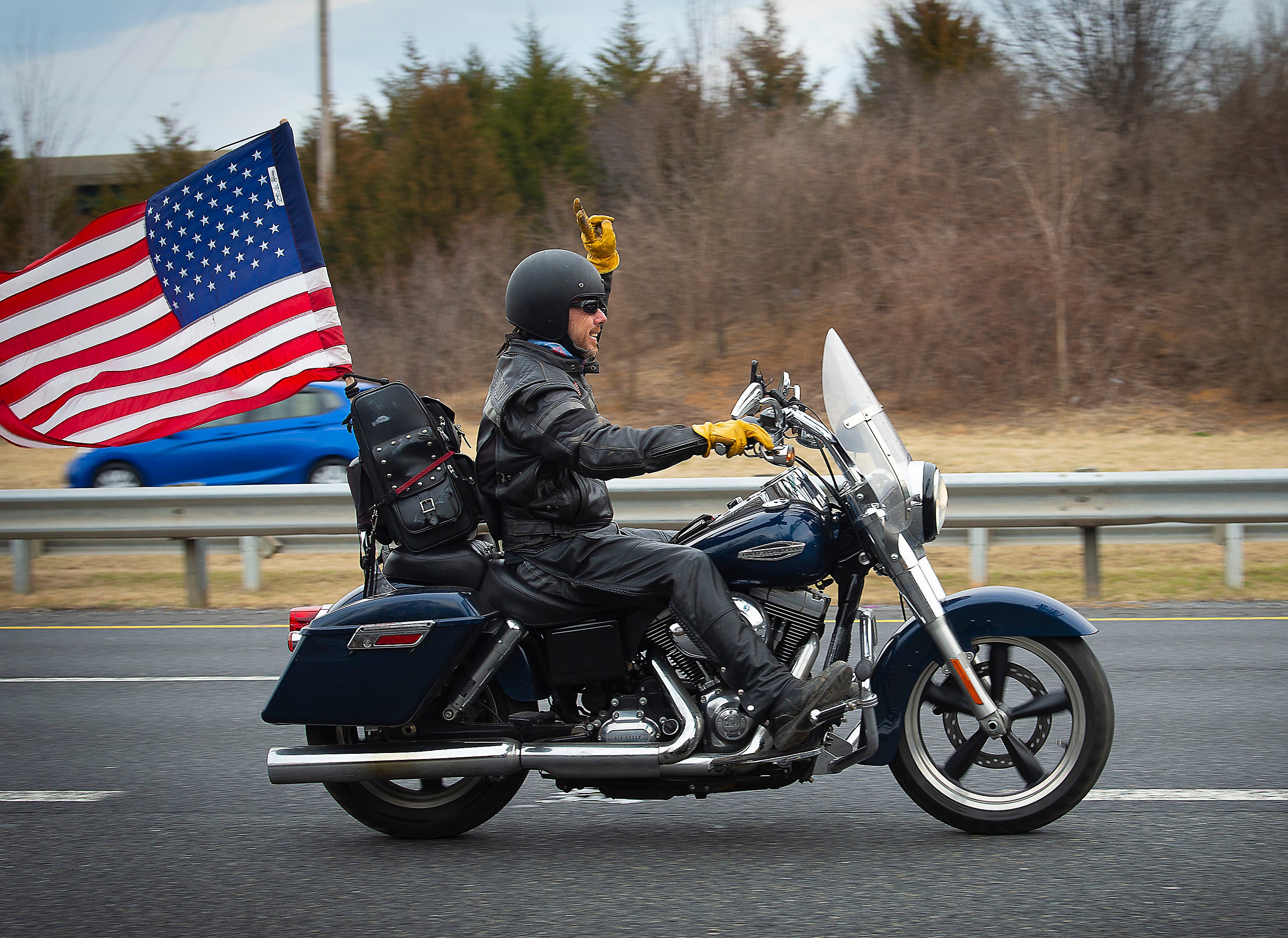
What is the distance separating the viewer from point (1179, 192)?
65.0 feet

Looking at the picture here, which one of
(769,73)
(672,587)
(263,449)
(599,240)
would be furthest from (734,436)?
(769,73)

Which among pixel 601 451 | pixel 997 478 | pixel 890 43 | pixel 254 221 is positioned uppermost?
pixel 890 43

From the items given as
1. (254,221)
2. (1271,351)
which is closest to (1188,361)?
(1271,351)

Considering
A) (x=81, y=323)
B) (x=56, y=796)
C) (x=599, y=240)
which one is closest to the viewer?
(x=599, y=240)

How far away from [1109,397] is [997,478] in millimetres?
9811

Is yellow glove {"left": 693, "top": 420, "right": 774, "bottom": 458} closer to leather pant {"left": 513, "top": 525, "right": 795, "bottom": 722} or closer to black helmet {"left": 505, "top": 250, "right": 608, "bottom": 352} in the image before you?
leather pant {"left": 513, "top": 525, "right": 795, "bottom": 722}

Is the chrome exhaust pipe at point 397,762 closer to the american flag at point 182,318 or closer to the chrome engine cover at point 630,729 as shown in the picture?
the chrome engine cover at point 630,729

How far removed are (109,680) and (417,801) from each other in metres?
3.26

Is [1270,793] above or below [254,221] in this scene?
below

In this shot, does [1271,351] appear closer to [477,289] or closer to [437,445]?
[477,289]

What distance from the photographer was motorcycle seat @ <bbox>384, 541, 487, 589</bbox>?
3.98 meters

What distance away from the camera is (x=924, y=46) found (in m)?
24.1

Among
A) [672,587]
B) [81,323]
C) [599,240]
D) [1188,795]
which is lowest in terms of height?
[1188,795]

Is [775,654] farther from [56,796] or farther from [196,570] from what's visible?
[196,570]
